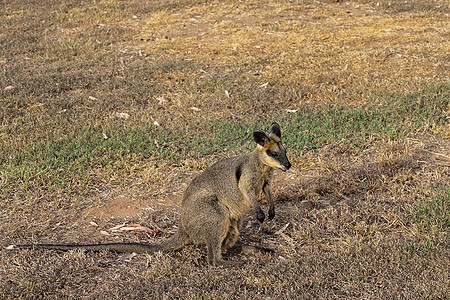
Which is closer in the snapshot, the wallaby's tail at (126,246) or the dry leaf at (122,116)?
the wallaby's tail at (126,246)

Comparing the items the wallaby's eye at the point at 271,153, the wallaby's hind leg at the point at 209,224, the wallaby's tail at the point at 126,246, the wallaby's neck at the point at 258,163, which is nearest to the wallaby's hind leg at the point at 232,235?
the wallaby's hind leg at the point at 209,224

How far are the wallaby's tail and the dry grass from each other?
0.23 feet

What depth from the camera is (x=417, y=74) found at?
8.80 m

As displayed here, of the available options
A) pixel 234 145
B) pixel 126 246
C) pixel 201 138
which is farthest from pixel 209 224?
pixel 201 138

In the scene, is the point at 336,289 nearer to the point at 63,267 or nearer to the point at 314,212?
the point at 314,212

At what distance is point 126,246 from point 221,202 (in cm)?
87

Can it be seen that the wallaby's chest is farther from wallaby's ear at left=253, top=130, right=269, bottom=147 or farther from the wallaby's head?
wallaby's ear at left=253, top=130, right=269, bottom=147

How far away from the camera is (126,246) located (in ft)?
14.1

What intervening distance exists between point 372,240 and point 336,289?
2.38 feet

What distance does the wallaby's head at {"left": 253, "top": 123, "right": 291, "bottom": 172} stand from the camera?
4.21 meters

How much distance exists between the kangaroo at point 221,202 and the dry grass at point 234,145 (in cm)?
14

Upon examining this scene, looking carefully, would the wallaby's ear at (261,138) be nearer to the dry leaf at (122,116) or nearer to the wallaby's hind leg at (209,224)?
the wallaby's hind leg at (209,224)

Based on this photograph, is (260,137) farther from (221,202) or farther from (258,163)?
(221,202)

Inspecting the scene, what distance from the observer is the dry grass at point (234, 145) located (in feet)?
13.0
